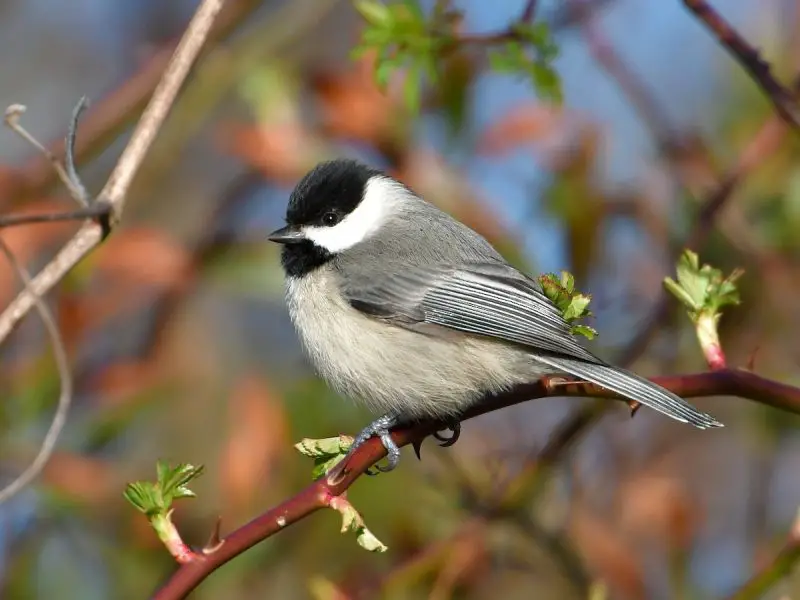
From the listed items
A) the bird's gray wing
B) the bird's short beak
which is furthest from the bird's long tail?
the bird's short beak

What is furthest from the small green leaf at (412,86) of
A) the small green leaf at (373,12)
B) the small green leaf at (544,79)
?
the small green leaf at (544,79)

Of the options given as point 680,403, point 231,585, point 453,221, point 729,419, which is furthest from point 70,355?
point 729,419

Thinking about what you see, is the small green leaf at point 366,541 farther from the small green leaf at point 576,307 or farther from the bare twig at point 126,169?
the bare twig at point 126,169

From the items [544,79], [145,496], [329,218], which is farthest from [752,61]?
[145,496]

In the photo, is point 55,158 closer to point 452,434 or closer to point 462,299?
point 462,299

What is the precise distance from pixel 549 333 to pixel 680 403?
1.31 ft

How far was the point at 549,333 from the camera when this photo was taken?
7.94 feet

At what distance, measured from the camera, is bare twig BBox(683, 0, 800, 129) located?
6.75 ft

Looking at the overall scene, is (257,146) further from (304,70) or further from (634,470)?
(634,470)

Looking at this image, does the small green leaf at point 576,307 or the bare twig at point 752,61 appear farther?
the bare twig at point 752,61

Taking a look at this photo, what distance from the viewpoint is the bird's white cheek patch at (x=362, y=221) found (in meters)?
2.84

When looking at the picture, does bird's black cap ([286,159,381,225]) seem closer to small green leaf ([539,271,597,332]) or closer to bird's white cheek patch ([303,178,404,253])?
bird's white cheek patch ([303,178,404,253])

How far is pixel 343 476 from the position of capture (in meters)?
1.62

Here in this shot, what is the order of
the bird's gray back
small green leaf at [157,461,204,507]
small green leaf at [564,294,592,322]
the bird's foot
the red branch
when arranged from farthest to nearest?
1. the bird's gray back
2. the bird's foot
3. small green leaf at [564,294,592,322]
4. small green leaf at [157,461,204,507]
5. the red branch
